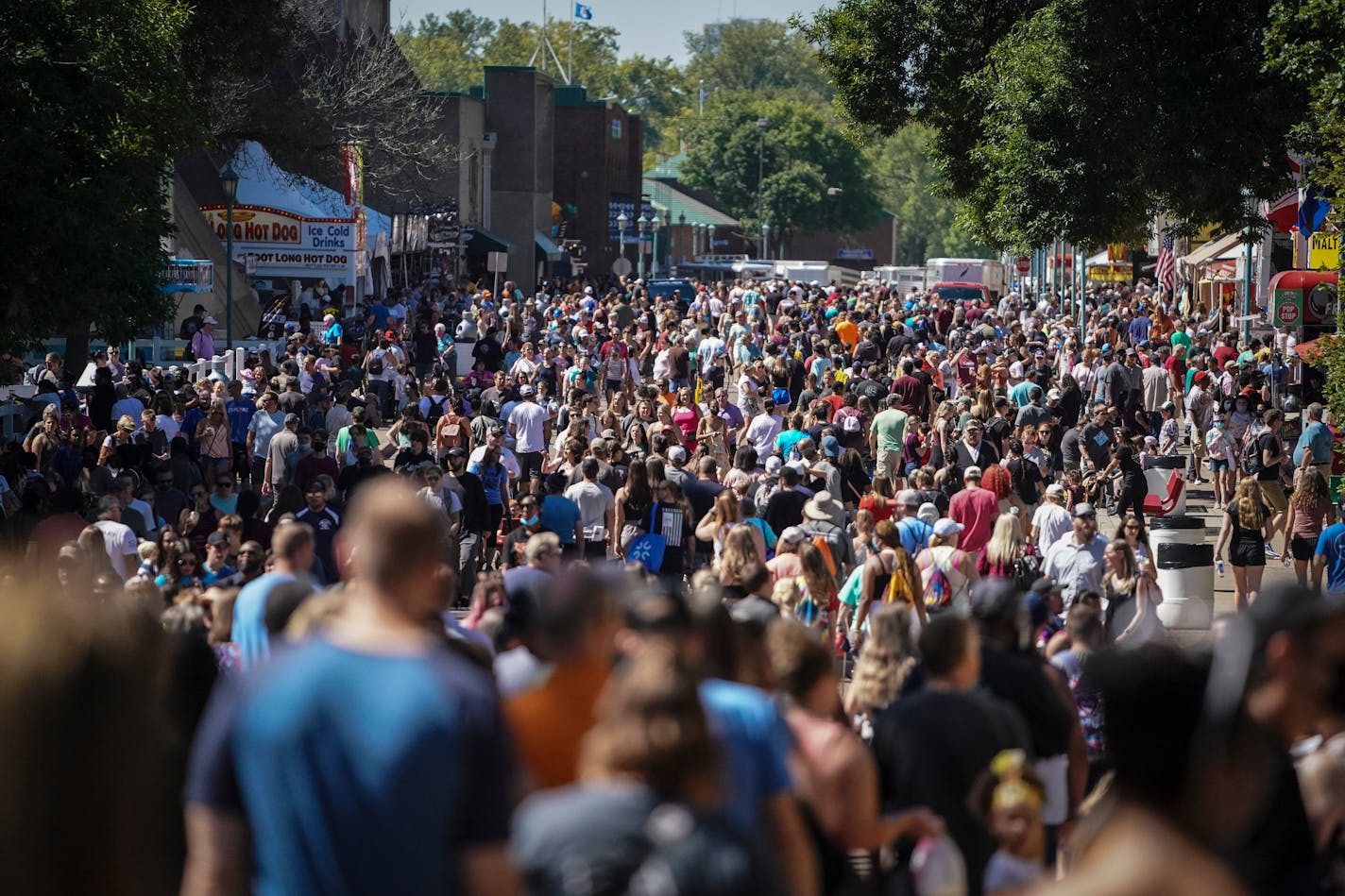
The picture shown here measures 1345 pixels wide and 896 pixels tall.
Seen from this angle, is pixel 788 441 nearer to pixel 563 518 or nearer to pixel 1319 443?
pixel 563 518

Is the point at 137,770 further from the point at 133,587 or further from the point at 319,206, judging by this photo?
the point at 319,206

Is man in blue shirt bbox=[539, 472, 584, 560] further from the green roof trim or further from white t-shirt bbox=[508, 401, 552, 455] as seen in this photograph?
the green roof trim

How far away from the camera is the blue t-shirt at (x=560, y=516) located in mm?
13797

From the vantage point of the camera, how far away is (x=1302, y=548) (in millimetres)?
15125

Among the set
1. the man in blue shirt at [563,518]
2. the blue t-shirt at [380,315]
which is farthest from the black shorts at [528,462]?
the blue t-shirt at [380,315]

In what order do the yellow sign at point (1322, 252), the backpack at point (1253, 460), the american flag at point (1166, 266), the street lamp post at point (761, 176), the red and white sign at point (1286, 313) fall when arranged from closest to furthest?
→ 1. the backpack at point (1253, 460)
2. the yellow sign at point (1322, 252)
3. the red and white sign at point (1286, 313)
4. the american flag at point (1166, 266)
5. the street lamp post at point (761, 176)

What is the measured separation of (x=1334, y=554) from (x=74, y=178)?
A: 1235 centimetres

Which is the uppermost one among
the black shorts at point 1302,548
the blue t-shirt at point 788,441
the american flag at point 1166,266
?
the american flag at point 1166,266

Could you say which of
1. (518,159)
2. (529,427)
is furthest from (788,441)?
(518,159)

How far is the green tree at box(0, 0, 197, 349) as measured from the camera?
17.2 m

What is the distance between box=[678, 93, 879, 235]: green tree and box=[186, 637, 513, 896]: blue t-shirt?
112023 millimetres

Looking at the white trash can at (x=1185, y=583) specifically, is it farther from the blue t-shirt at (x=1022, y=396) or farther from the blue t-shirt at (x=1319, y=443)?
the blue t-shirt at (x=1022, y=396)

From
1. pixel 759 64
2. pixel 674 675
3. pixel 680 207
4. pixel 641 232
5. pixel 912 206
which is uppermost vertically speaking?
pixel 759 64

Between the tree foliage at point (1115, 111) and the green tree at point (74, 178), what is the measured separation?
1108 centimetres
